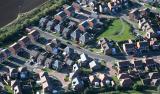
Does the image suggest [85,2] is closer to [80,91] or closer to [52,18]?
[52,18]

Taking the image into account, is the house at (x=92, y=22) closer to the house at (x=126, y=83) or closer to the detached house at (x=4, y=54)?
the detached house at (x=4, y=54)

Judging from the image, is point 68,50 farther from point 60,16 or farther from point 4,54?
point 60,16

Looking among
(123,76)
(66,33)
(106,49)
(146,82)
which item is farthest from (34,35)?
(146,82)

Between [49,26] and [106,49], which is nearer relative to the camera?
[106,49]

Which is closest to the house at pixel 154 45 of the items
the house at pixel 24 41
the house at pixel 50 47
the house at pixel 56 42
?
the house at pixel 56 42

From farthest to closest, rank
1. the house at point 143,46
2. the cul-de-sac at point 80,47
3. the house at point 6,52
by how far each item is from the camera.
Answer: the house at point 143,46
the house at point 6,52
the cul-de-sac at point 80,47

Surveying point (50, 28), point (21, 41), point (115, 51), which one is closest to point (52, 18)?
point (50, 28)
